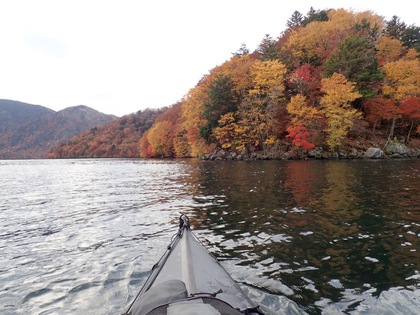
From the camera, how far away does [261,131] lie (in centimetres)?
4141

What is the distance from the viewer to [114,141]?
389ft

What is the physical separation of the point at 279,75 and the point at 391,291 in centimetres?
3967

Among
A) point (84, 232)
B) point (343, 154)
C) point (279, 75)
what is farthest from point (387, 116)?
point (84, 232)

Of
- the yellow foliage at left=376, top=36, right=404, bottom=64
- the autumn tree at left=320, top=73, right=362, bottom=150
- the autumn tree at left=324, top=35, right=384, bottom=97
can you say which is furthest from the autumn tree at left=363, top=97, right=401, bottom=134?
the yellow foliage at left=376, top=36, right=404, bottom=64

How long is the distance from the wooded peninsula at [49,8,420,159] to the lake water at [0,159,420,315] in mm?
25183

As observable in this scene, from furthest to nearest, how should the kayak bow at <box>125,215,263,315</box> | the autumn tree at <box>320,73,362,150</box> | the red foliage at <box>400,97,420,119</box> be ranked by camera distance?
the red foliage at <box>400,97,420,119</box> → the autumn tree at <box>320,73,362,150</box> → the kayak bow at <box>125,215,263,315</box>

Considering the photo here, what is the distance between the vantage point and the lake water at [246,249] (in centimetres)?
430

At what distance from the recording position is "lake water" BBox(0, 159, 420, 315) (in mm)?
4301

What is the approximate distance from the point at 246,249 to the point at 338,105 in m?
34.2

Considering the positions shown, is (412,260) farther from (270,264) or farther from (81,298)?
(81,298)

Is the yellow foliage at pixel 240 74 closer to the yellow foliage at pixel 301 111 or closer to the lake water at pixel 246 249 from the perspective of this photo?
the yellow foliage at pixel 301 111

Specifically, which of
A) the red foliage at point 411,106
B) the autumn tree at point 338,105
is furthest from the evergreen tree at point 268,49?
the red foliage at point 411,106

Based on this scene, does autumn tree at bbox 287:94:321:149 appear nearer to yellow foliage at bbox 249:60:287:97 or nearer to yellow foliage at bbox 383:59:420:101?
yellow foliage at bbox 249:60:287:97

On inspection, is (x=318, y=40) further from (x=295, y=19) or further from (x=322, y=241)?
(x=322, y=241)
